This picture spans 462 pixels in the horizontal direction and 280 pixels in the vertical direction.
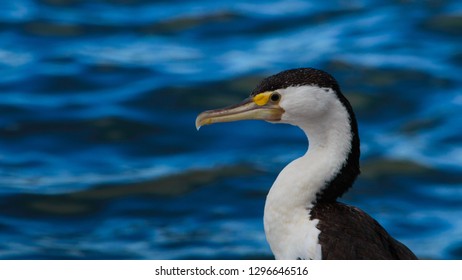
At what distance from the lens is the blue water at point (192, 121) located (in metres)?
10.6

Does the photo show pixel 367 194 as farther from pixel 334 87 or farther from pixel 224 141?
pixel 334 87

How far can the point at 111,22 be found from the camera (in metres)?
14.7

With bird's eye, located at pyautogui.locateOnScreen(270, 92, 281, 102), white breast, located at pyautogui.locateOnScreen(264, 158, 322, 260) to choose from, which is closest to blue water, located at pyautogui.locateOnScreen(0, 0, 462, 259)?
white breast, located at pyautogui.locateOnScreen(264, 158, 322, 260)

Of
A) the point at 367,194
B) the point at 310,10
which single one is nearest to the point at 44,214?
the point at 367,194

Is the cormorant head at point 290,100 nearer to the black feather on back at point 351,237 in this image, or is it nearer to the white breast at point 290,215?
the white breast at point 290,215

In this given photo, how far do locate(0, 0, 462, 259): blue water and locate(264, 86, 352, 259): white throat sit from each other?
347 centimetres

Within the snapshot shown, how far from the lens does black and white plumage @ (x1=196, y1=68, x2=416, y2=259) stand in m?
6.36

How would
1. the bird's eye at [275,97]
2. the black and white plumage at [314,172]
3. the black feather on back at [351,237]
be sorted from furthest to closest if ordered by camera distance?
the bird's eye at [275,97] → the black and white plumage at [314,172] → the black feather on back at [351,237]

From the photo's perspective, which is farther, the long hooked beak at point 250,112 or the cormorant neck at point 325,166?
the long hooked beak at point 250,112

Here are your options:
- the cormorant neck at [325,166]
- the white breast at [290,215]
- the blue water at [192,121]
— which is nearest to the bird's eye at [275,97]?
the cormorant neck at [325,166]

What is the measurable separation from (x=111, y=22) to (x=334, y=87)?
870 centimetres

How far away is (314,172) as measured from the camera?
647cm

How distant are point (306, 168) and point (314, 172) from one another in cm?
5

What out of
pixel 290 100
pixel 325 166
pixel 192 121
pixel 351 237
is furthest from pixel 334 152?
pixel 192 121
